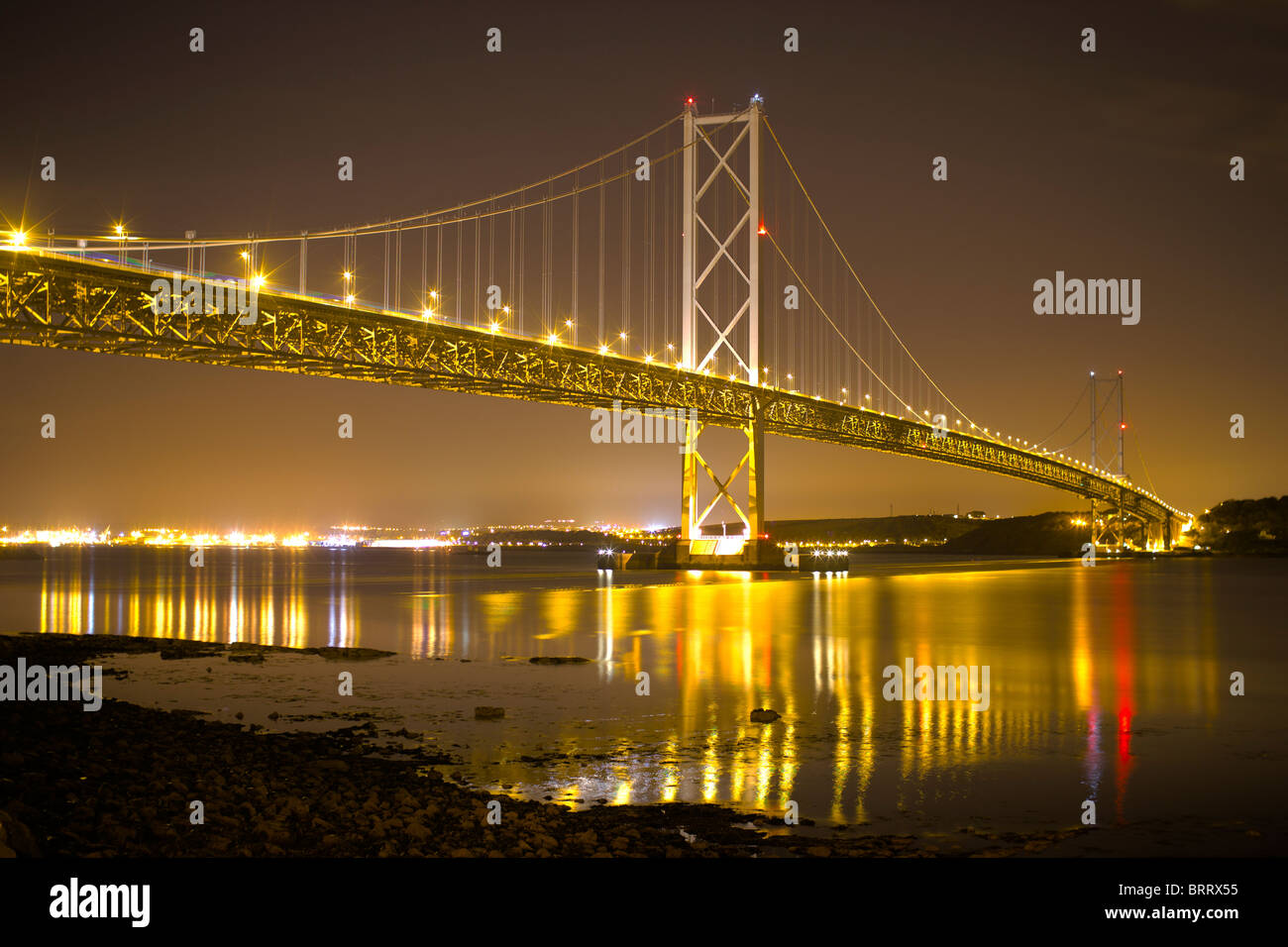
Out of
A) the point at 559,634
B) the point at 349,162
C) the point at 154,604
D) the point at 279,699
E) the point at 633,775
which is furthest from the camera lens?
the point at 154,604

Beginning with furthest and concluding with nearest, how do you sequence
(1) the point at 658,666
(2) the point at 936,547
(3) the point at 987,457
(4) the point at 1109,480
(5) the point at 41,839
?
(2) the point at 936,547, (4) the point at 1109,480, (3) the point at 987,457, (1) the point at 658,666, (5) the point at 41,839

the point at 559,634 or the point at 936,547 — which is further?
the point at 936,547

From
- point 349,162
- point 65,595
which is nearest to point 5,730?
point 349,162

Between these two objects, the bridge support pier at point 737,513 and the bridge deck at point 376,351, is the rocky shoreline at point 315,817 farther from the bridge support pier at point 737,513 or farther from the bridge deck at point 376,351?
the bridge support pier at point 737,513

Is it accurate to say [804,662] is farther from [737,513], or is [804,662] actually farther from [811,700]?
[737,513]

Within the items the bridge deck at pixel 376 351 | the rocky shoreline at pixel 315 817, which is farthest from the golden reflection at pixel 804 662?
the bridge deck at pixel 376 351
